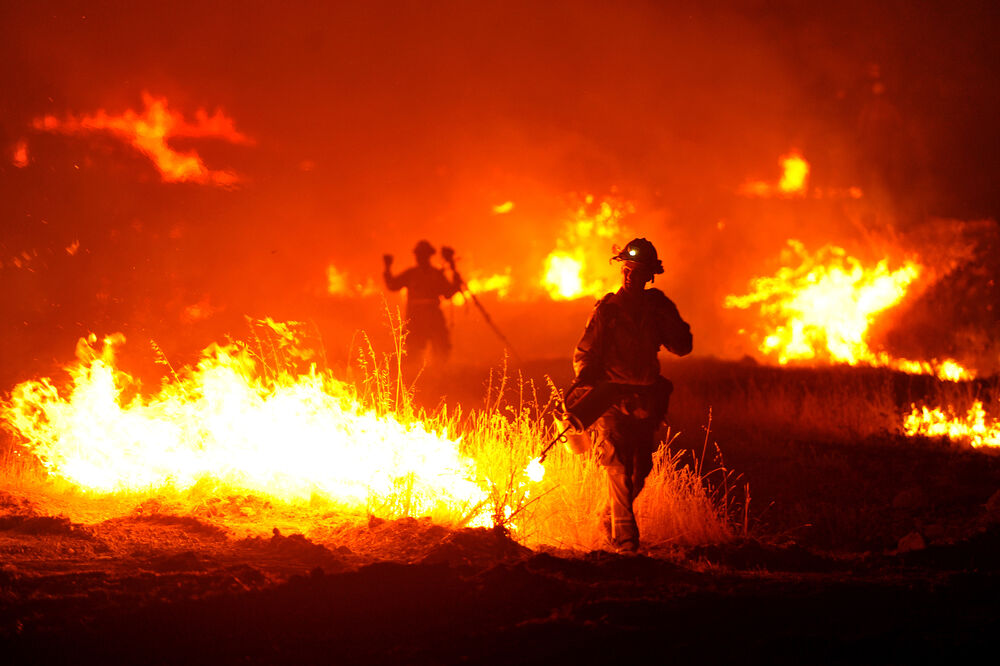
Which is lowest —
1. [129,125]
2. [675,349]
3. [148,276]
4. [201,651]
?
[201,651]

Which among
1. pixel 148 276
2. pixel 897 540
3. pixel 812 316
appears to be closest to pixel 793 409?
pixel 897 540

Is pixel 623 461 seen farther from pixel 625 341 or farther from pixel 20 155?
pixel 20 155

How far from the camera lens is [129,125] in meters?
11.7

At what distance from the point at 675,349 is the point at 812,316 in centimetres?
1325

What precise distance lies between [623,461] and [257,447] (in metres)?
3.17

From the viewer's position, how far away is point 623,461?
5730 mm

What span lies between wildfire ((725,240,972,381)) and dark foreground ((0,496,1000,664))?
13.6 meters

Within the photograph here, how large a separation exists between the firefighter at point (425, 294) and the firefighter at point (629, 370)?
6747 millimetres

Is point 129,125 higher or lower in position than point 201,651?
higher

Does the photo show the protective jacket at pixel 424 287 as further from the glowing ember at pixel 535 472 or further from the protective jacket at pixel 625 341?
the protective jacket at pixel 625 341

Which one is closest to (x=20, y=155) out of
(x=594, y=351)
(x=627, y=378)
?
(x=594, y=351)

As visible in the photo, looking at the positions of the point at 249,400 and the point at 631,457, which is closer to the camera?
the point at 631,457

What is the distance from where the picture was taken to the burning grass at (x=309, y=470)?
633 centimetres

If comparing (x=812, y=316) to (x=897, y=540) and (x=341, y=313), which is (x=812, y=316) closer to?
(x=341, y=313)
